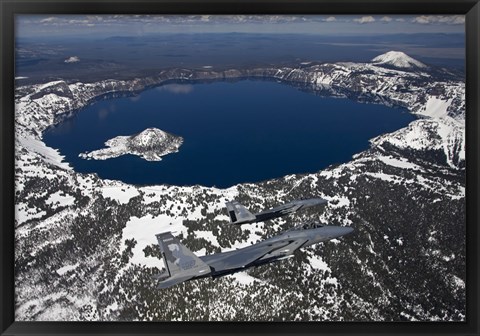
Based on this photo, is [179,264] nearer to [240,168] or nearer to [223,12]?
[240,168]

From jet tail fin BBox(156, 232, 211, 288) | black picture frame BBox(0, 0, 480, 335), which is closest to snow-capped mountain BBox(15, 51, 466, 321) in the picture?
black picture frame BBox(0, 0, 480, 335)

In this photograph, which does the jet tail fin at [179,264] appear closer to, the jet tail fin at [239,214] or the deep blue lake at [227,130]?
the jet tail fin at [239,214]

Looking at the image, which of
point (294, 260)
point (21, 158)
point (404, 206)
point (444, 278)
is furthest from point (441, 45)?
point (21, 158)

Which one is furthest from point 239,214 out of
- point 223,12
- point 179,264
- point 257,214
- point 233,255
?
point 223,12

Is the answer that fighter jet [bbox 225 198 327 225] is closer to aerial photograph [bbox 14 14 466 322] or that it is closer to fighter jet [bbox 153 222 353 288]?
aerial photograph [bbox 14 14 466 322]

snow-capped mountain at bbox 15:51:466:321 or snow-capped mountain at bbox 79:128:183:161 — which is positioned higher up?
snow-capped mountain at bbox 79:128:183:161

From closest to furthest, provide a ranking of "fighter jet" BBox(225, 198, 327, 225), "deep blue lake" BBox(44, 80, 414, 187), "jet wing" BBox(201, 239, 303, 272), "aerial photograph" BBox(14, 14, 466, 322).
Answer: "jet wing" BBox(201, 239, 303, 272) < "aerial photograph" BBox(14, 14, 466, 322) < "fighter jet" BBox(225, 198, 327, 225) < "deep blue lake" BBox(44, 80, 414, 187)

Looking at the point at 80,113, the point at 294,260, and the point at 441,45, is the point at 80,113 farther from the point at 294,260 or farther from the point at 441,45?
the point at 441,45
